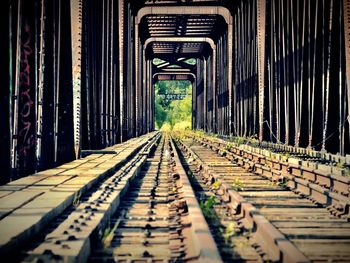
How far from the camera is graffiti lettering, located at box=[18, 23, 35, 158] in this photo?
531 cm

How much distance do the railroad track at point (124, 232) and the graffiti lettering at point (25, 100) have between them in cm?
116

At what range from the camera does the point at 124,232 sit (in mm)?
3627

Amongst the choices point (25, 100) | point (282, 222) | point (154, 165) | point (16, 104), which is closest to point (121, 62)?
point (154, 165)

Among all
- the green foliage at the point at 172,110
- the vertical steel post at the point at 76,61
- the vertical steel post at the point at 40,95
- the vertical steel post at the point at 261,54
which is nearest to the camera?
the vertical steel post at the point at 40,95

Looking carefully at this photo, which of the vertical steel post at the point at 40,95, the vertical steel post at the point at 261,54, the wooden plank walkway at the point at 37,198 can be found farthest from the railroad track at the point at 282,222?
the vertical steel post at the point at 261,54

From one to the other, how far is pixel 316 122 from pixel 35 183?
630 cm

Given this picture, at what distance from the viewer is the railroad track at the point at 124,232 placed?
8.66ft

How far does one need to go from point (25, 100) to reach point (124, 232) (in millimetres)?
2694

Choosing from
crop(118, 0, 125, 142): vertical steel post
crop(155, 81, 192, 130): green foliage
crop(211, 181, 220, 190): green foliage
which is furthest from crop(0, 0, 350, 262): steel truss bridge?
crop(155, 81, 192, 130): green foliage

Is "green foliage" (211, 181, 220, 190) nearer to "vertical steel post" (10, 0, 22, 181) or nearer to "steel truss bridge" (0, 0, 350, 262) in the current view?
"steel truss bridge" (0, 0, 350, 262)

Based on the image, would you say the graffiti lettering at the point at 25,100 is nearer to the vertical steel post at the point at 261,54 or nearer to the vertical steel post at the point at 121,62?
the vertical steel post at the point at 261,54

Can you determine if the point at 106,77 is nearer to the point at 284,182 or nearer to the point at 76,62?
the point at 76,62

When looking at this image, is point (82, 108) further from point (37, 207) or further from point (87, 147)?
point (37, 207)

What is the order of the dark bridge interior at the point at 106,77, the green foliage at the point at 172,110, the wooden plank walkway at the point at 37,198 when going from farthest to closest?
the green foliage at the point at 172,110
the dark bridge interior at the point at 106,77
the wooden plank walkway at the point at 37,198
